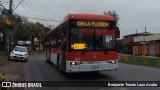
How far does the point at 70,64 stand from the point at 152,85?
4281mm

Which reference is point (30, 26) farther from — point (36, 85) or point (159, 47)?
point (36, 85)

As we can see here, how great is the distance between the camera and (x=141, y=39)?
77.4 metres

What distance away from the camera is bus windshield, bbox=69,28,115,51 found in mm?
16438

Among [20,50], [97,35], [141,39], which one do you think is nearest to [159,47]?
[141,39]

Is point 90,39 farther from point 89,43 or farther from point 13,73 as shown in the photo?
point 13,73

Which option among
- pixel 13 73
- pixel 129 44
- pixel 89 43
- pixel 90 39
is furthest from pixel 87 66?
pixel 129 44

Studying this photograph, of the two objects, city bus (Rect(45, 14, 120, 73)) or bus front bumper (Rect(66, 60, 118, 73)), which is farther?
city bus (Rect(45, 14, 120, 73))

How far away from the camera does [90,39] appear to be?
54.2 feet

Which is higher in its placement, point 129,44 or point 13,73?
point 129,44

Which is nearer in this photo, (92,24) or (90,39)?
(90,39)

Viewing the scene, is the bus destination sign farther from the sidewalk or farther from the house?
the house

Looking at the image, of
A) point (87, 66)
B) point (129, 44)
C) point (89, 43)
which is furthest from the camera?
point (129, 44)

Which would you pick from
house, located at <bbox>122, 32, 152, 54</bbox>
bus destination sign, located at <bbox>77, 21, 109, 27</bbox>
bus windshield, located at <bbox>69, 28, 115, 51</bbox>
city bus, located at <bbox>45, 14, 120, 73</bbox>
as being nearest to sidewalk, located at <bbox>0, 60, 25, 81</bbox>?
city bus, located at <bbox>45, 14, 120, 73</bbox>

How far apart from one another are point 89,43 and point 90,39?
21 centimetres
